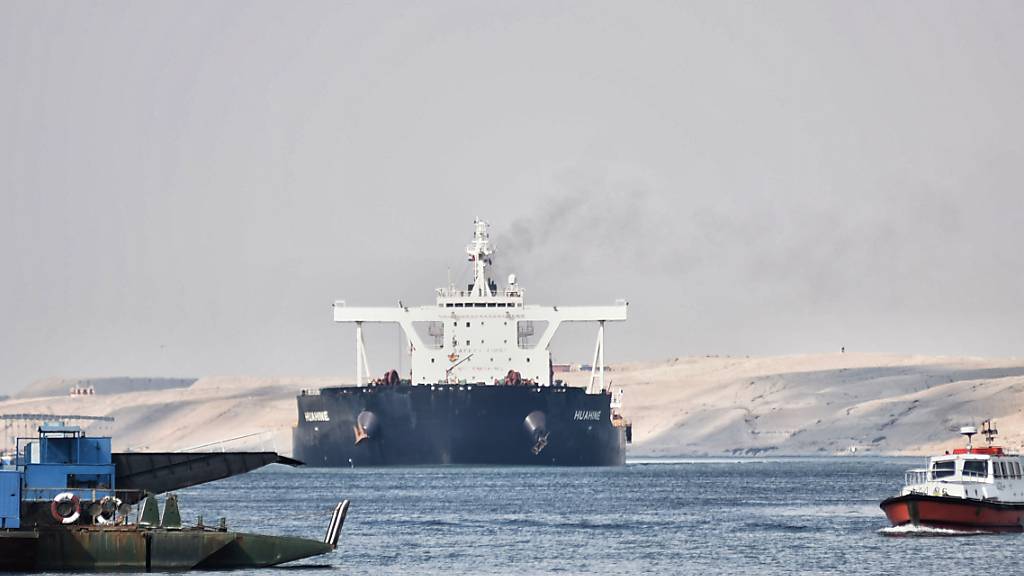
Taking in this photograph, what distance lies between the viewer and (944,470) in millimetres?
69062

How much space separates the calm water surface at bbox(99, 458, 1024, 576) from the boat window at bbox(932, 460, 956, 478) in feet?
8.06

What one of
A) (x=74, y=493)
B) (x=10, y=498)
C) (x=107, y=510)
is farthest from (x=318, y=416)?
(x=10, y=498)

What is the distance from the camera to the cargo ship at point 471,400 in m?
123

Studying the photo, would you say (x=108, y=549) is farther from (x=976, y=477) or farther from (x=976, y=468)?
(x=976, y=468)

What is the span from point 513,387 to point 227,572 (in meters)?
68.4

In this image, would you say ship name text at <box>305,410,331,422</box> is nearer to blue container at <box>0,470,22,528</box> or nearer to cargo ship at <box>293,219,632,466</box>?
cargo ship at <box>293,219,632,466</box>

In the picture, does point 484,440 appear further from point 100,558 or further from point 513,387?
point 100,558

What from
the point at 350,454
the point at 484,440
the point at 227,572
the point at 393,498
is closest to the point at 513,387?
the point at 484,440

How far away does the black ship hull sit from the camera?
122 metres

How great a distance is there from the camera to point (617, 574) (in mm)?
57562

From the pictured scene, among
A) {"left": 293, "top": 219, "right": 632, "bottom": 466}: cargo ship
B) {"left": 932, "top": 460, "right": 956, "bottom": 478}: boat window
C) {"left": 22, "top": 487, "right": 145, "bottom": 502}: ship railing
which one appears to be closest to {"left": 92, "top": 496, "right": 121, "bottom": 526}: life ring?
{"left": 22, "top": 487, "right": 145, "bottom": 502}: ship railing

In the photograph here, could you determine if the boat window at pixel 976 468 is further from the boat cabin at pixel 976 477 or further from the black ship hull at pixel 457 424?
the black ship hull at pixel 457 424

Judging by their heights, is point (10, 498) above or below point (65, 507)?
above

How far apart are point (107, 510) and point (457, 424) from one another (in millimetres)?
68350
